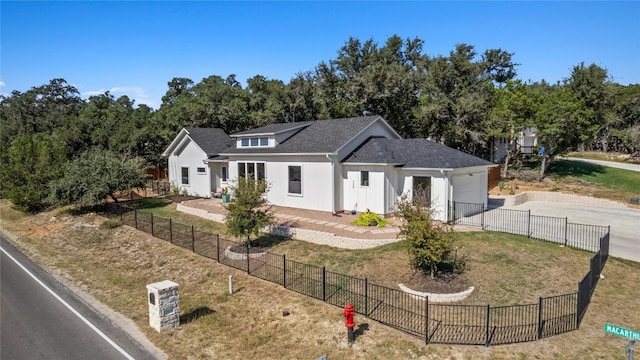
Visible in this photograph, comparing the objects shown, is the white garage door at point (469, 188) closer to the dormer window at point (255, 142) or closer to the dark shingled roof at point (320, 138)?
the dark shingled roof at point (320, 138)

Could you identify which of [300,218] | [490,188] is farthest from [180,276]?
[490,188]

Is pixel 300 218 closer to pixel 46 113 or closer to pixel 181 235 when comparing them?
pixel 181 235

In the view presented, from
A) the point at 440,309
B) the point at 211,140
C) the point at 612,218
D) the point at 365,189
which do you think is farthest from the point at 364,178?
the point at 211,140

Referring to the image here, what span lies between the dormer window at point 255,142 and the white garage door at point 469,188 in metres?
13.3

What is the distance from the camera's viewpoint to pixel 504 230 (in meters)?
18.2

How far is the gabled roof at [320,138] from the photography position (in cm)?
2280

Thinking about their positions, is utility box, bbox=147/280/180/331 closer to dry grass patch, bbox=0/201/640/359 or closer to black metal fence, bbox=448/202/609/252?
dry grass patch, bbox=0/201/640/359

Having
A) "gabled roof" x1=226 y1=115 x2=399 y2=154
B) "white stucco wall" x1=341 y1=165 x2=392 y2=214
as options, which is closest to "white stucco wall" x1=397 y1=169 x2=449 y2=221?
"white stucco wall" x1=341 y1=165 x2=392 y2=214

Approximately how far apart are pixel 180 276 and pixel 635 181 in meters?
38.9

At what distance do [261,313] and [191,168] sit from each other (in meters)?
23.0

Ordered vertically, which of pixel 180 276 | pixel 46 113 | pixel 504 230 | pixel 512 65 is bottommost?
pixel 180 276

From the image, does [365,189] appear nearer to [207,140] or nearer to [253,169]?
[253,169]

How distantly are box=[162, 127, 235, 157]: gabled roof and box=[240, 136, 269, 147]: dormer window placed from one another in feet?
11.7

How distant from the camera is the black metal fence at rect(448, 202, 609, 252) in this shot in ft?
55.1
